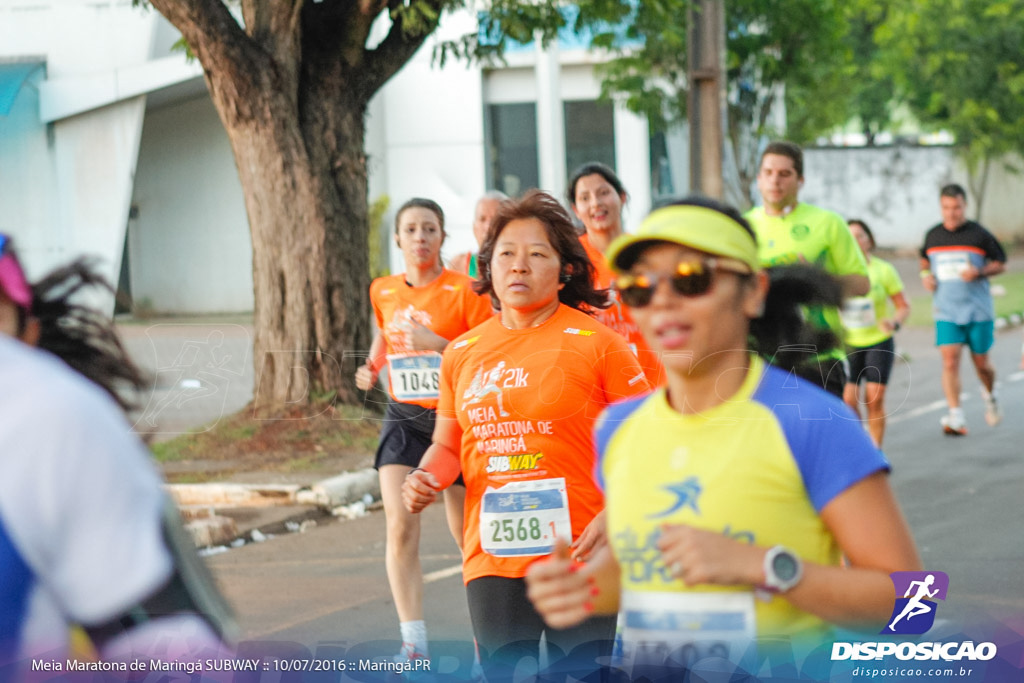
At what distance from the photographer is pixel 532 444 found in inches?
160

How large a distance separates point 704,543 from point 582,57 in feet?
88.5

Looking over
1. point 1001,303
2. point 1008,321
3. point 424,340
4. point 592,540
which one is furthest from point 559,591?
point 1001,303

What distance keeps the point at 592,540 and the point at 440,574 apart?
11.7 ft

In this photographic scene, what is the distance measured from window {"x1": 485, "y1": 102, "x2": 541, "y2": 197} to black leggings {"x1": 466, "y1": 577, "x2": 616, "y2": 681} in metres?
25.0

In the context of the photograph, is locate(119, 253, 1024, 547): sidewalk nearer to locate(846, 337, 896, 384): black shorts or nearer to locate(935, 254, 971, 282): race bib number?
locate(846, 337, 896, 384): black shorts

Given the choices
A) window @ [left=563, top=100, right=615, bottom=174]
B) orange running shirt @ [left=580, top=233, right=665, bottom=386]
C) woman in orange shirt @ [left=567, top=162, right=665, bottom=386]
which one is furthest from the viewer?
window @ [left=563, top=100, right=615, bottom=174]

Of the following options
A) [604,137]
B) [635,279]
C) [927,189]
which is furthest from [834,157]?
[635,279]

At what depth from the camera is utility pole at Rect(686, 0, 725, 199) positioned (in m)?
10.8

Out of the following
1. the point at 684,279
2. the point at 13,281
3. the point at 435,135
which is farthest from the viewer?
the point at 435,135

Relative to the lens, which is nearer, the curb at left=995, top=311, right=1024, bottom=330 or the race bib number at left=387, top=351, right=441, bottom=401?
the race bib number at left=387, top=351, right=441, bottom=401

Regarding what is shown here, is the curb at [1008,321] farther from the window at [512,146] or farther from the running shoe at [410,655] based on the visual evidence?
the running shoe at [410,655]

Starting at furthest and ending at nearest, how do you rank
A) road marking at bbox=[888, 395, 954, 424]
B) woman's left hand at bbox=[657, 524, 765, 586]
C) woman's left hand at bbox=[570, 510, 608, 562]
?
road marking at bbox=[888, 395, 954, 424]
woman's left hand at bbox=[570, 510, 608, 562]
woman's left hand at bbox=[657, 524, 765, 586]

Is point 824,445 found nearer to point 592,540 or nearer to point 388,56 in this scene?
point 592,540

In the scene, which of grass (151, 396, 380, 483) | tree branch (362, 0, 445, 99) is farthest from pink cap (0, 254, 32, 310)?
tree branch (362, 0, 445, 99)
